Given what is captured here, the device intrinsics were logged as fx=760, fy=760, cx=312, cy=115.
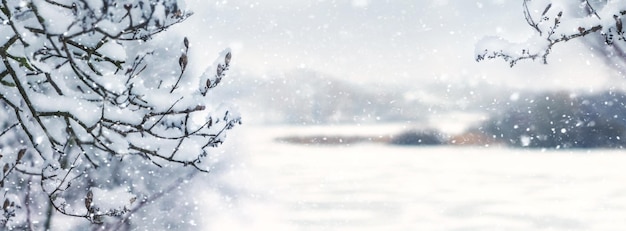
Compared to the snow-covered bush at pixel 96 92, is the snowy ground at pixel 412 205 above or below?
above

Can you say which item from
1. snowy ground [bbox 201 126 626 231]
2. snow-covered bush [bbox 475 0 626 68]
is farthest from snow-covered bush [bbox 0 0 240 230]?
snowy ground [bbox 201 126 626 231]

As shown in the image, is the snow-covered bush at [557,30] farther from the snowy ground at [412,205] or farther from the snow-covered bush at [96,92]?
the snowy ground at [412,205]

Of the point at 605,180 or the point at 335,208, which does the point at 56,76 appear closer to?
the point at 335,208

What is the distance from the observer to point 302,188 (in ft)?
110

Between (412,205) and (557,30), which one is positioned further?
(412,205)

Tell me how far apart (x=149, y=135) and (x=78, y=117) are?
0.91 meters

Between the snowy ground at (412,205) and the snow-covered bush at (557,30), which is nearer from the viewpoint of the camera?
the snow-covered bush at (557,30)

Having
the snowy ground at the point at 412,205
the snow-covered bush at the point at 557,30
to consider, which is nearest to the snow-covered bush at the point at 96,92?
the snow-covered bush at the point at 557,30

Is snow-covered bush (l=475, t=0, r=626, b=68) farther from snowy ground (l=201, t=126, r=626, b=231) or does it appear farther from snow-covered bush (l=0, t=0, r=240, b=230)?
snowy ground (l=201, t=126, r=626, b=231)

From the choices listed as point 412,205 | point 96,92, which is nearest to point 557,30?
point 96,92

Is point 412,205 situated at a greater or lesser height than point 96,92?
greater

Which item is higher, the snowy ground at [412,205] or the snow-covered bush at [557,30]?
the snowy ground at [412,205]

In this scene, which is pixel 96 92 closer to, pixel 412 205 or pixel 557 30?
pixel 557 30

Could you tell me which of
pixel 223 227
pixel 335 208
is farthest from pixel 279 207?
pixel 223 227
